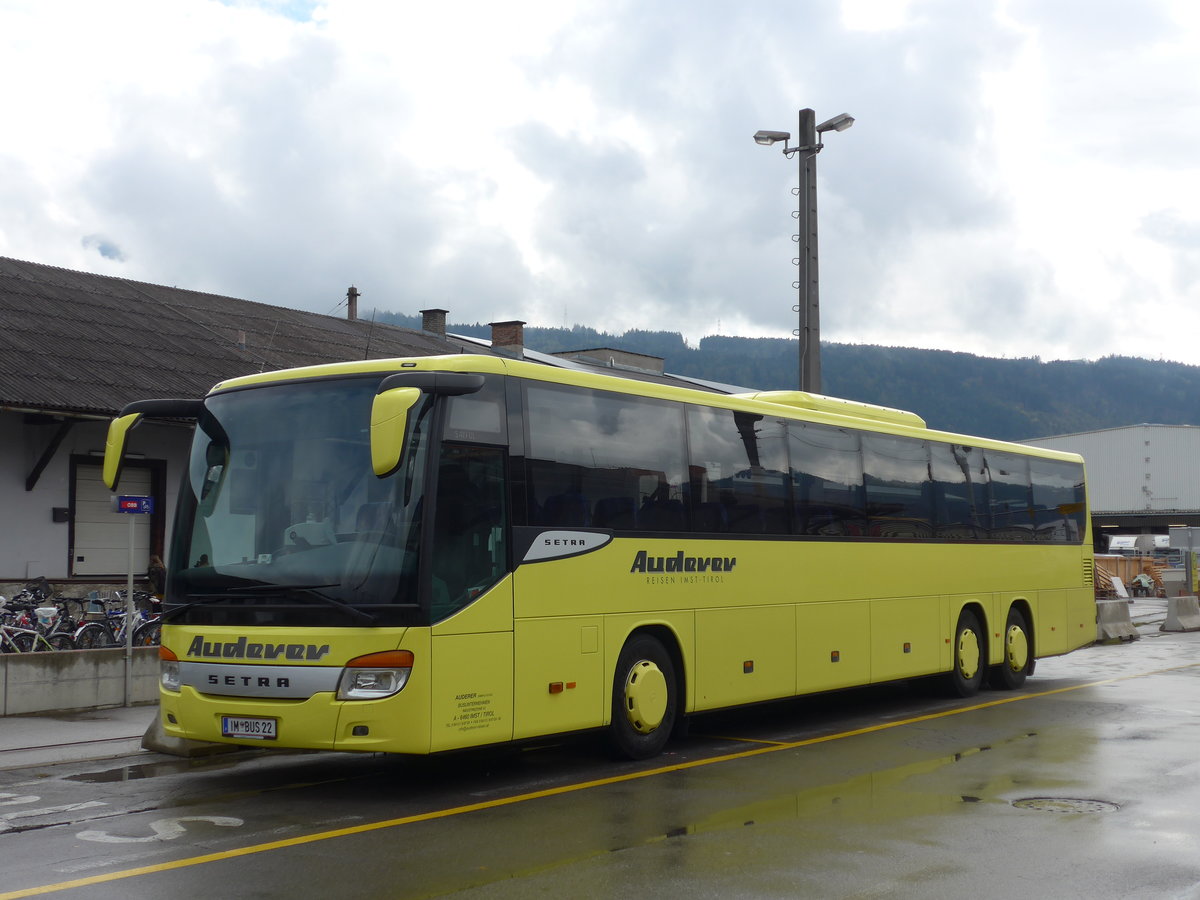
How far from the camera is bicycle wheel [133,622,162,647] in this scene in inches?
698

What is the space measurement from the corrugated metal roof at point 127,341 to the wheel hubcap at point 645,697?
961cm

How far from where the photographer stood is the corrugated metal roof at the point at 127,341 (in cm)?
1805

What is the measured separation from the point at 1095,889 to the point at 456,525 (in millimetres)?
4819

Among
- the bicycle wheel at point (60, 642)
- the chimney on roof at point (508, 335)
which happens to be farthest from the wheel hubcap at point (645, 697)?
the chimney on roof at point (508, 335)

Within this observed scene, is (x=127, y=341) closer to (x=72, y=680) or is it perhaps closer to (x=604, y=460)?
(x=72, y=680)

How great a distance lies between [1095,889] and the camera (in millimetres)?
6664

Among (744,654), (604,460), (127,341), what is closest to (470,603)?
(604,460)

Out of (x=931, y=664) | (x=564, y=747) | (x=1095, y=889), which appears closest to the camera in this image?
(x=1095, y=889)

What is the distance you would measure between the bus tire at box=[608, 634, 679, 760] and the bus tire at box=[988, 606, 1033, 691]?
7.82 meters

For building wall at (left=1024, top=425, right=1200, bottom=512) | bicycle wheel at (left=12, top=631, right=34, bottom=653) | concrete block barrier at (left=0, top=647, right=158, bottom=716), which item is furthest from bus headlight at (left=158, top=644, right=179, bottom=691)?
building wall at (left=1024, top=425, right=1200, bottom=512)

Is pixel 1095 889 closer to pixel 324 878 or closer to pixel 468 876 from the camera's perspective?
pixel 468 876

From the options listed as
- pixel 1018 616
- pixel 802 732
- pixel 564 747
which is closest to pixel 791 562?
pixel 802 732

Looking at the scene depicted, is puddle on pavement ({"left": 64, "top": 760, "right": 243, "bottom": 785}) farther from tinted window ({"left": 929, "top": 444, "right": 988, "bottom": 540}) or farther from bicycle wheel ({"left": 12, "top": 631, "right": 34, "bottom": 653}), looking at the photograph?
tinted window ({"left": 929, "top": 444, "right": 988, "bottom": 540})

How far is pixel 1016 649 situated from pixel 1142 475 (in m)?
78.8
